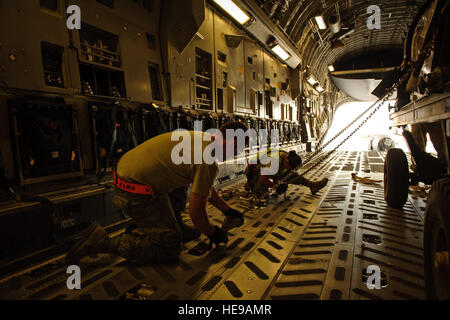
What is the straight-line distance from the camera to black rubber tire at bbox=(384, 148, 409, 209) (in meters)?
3.30

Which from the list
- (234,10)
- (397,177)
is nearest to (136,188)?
(397,177)

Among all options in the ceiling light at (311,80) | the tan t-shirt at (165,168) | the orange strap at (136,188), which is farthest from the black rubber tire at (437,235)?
the ceiling light at (311,80)

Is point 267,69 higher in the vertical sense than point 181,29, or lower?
higher

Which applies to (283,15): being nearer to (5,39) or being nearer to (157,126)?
(157,126)

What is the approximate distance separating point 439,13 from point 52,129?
12.8ft

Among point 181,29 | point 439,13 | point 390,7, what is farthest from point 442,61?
point 390,7

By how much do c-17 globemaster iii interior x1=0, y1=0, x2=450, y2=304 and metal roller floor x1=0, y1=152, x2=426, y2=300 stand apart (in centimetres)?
2

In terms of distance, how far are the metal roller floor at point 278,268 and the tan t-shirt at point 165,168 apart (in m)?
0.76

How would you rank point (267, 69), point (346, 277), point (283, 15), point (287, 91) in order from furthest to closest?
point (287, 91), point (267, 69), point (283, 15), point (346, 277)

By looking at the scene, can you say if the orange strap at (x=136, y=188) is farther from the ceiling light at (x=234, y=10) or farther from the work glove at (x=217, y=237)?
the ceiling light at (x=234, y=10)

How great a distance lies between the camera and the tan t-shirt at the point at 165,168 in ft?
7.21

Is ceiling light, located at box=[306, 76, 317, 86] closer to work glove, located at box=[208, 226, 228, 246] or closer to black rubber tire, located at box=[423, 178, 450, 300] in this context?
work glove, located at box=[208, 226, 228, 246]

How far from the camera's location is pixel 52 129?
2834 mm
